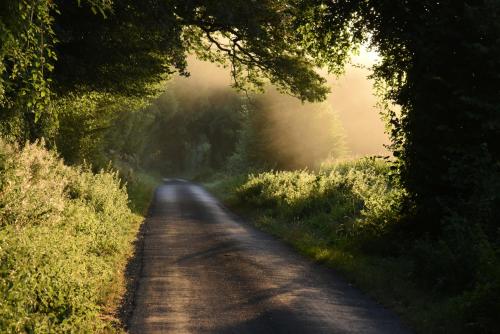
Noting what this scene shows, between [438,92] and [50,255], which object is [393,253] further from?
[50,255]

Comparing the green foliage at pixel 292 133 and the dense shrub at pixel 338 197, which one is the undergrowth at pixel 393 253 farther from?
the green foliage at pixel 292 133

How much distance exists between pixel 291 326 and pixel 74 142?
21.7 metres

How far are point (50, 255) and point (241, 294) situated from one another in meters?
3.52

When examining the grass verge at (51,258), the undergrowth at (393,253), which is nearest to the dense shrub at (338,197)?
the undergrowth at (393,253)

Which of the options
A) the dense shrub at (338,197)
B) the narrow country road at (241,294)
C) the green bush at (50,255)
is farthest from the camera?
the dense shrub at (338,197)

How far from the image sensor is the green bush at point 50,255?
22.8ft

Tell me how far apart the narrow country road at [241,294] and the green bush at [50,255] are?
29.5 inches

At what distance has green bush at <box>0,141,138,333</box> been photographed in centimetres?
694

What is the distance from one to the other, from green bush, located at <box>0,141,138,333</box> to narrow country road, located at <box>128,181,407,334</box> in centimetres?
75

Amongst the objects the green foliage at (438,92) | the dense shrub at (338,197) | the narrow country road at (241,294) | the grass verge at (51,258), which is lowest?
the narrow country road at (241,294)

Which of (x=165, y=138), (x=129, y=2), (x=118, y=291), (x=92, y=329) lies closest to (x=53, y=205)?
(x=118, y=291)

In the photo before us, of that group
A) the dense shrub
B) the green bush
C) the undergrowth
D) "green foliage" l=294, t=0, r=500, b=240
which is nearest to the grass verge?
the green bush

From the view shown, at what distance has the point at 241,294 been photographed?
33.6ft

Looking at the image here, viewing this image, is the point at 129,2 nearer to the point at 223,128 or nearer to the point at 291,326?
the point at 291,326
